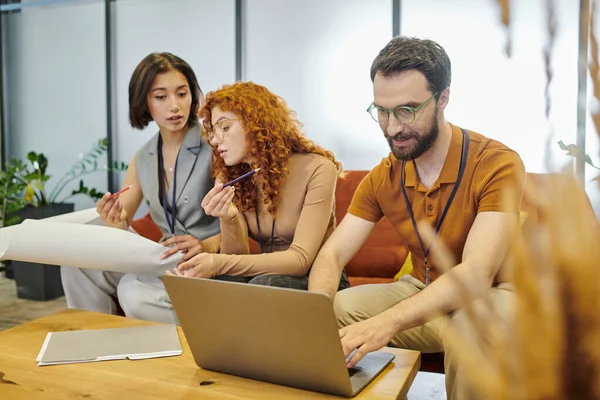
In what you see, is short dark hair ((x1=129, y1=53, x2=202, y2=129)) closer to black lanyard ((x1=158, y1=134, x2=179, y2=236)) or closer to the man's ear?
black lanyard ((x1=158, y1=134, x2=179, y2=236))

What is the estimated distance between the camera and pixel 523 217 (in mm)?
388

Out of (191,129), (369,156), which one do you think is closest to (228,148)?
(191,129)

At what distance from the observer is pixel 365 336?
49.8 inches

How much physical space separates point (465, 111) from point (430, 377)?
171 cm

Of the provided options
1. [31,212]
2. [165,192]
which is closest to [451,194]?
[165,192]

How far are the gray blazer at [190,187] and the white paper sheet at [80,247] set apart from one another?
0.98 ft

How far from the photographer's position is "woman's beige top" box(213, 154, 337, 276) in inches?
75.1

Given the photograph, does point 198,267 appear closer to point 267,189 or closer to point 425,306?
point 267,189

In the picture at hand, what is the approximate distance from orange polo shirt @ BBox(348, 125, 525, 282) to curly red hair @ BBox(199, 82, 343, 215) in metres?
0.31

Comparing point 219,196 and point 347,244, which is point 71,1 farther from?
point 347,244

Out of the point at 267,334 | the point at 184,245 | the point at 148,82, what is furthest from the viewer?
the point at 148,82

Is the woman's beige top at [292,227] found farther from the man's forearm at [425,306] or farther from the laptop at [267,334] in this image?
the laptop at [267,334]

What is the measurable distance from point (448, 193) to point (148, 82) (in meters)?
1.22

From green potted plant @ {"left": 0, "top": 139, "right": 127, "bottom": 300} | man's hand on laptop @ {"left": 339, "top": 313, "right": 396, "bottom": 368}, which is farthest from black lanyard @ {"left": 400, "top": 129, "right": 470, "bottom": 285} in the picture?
green potted plant @ {"left": 0, "top": 139, "right": 127, "bottom": 300}
